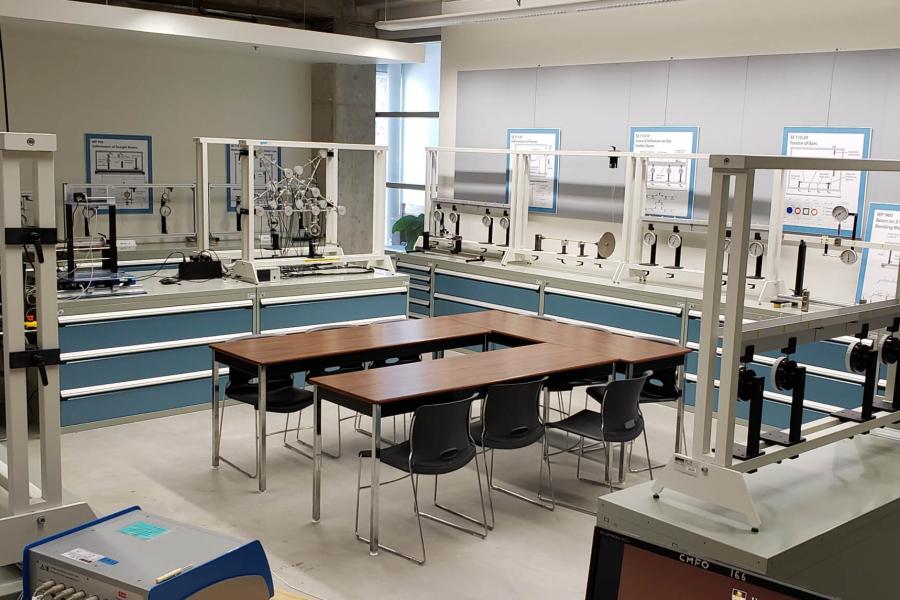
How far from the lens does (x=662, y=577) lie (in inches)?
73.0

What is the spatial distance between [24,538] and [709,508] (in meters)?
2.12

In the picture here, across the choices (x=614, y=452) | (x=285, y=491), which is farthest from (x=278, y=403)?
(x=614, y=452)

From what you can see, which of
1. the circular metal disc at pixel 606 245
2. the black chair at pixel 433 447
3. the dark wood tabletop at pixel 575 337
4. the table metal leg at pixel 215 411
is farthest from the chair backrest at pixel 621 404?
the circular metal disc at pixel 606 245

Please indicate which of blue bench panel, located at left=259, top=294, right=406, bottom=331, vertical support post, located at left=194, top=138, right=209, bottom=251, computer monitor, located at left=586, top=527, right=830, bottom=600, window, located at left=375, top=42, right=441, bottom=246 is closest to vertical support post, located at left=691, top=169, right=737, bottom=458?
computer monitor, located at left=586, top=527, right=830, bottom=600

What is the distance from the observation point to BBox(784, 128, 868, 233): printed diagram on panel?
6723 mm

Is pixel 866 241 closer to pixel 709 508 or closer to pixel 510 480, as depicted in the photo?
pixel 510 480

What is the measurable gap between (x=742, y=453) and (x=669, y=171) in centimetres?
534

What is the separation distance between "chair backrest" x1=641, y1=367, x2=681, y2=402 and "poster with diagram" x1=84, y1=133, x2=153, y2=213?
20.5ft

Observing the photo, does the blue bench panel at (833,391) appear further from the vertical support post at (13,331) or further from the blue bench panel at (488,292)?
the vertical support post at (13,331)

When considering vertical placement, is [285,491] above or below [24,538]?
below

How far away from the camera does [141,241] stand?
975cm

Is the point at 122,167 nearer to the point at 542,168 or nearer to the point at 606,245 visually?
the point at 542,168

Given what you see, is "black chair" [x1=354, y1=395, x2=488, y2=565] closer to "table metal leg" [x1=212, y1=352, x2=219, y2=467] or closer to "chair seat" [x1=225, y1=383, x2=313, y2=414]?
"chair seat" [x1=225, y1=383, x2=313, y2=414]

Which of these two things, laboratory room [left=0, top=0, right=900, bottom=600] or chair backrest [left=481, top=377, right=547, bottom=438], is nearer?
laboratory room [left=0, top=0, right=900, bottom=600]
